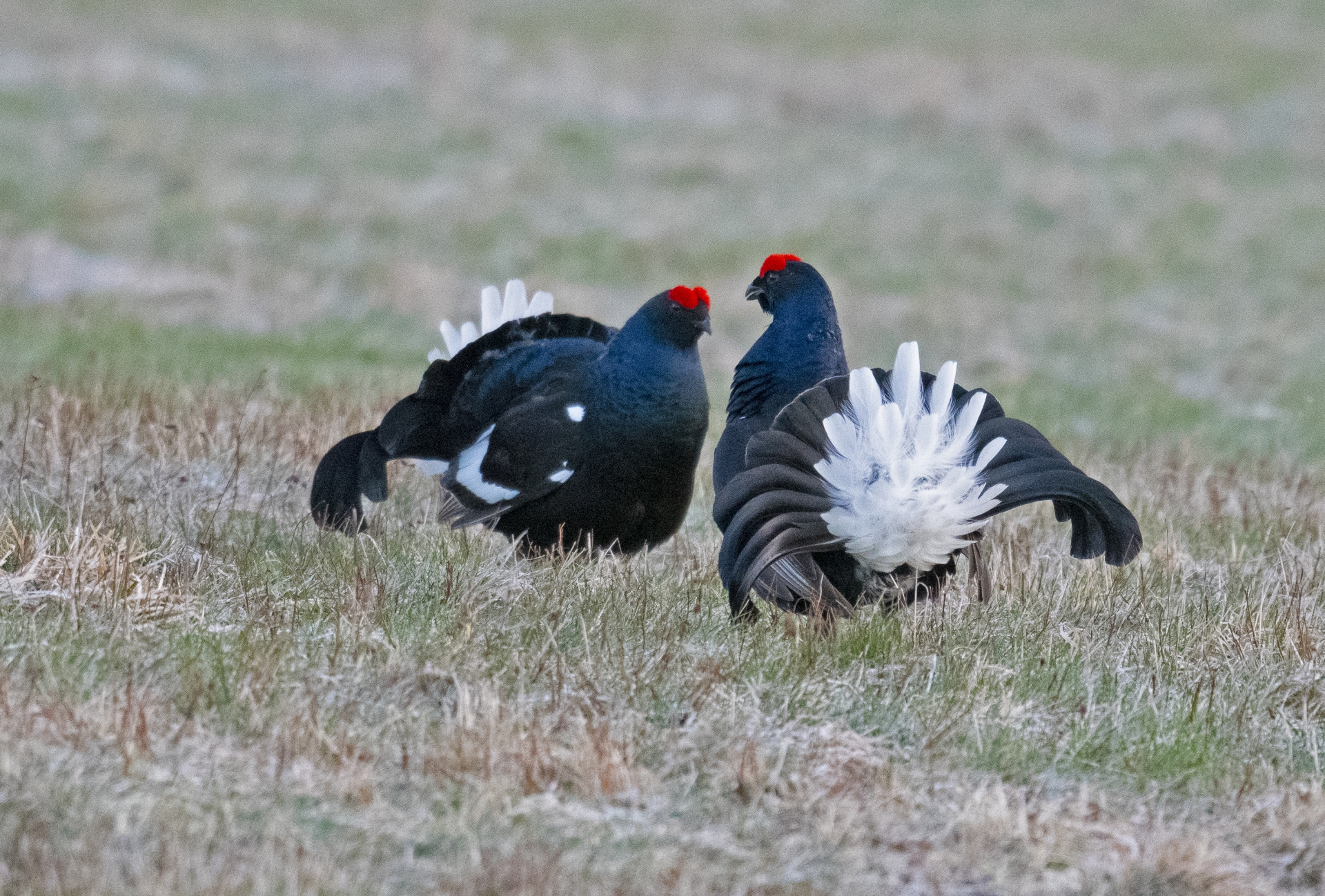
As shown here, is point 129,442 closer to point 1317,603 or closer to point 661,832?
point 661,832

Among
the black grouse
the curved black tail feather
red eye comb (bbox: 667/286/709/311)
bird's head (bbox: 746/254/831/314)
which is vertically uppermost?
bird's head (bbox: 746/254/831/314)

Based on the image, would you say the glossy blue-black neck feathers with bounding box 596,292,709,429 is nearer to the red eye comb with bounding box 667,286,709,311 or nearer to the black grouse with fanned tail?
the red eye comb with bounding box 667,286,709,311

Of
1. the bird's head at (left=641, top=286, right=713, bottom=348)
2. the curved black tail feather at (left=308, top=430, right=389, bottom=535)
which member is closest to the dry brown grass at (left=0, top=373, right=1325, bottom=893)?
the curved black tail feather at (left=308, top=430, right=389, bottom=535)

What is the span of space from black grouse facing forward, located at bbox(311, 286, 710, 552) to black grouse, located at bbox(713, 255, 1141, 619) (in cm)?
77

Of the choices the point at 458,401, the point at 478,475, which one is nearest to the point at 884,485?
the point at 478,475

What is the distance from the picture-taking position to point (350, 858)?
3047mm

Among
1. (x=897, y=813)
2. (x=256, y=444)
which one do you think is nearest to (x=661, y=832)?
(x=897, y=813)

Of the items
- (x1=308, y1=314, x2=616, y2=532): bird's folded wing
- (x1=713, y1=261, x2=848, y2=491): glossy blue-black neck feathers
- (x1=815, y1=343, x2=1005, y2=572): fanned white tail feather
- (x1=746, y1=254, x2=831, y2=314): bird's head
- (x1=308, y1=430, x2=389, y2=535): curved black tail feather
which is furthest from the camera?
(x1=308, y1=314, x2=616, y2=532): bird's folded wing

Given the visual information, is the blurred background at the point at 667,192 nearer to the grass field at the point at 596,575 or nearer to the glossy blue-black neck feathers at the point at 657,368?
the grass field at the point at 596,575

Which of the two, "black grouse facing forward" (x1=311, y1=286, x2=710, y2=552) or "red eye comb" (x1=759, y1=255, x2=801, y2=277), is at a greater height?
"red eye comb" (x1=759, y1=255, x2=801, y2=277)

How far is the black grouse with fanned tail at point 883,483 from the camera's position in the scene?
403 centimetres

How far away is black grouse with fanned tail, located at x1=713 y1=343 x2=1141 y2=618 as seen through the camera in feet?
13.2

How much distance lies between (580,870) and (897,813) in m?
0.80

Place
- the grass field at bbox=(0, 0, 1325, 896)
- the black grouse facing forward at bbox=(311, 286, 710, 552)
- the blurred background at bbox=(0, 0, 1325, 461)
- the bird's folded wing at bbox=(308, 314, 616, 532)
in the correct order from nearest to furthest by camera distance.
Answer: the grass field at bbox=(0, 0, 1325, 896) < the black grouse facing forward at bbox=(311, 286, 710, 552) < the bird's folded wing at bbox=(308, 314, 616, 532) < the blurred background at bbox=(0, 0, 1325, 461)
